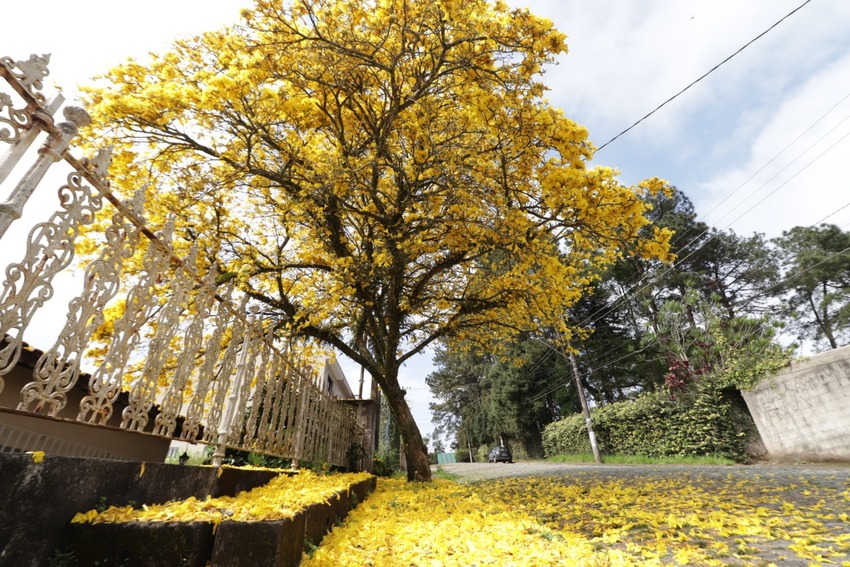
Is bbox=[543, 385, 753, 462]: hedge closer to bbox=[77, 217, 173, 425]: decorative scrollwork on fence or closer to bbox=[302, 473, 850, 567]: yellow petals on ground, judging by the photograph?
bbox=[302, 473, 850, 567]: yellow petals on ground

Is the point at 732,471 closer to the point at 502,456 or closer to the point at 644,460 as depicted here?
the point at 644,460

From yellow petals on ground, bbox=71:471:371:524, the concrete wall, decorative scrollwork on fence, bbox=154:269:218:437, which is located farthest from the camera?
the concrete wall

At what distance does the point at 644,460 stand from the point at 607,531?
16171mm

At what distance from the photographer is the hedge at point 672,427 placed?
13.8 m

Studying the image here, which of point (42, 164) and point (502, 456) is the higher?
point (502, 456)

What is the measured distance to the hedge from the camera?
13789 mm

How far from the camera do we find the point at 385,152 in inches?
257

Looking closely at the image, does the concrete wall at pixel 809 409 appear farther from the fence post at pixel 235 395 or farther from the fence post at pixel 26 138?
the fence post at pixel 26 138

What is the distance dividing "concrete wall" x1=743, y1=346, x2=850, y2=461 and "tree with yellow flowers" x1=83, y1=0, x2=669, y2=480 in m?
7.73

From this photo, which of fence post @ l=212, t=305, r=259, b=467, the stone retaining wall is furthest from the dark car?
the stone retaining wall

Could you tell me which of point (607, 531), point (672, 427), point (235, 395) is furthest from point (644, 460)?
point (235, 395)

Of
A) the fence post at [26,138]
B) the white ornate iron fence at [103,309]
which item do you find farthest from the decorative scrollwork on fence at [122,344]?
the fence post at [26,138]

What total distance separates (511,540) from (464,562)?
74 cm

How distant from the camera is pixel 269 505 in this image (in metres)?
2.29
